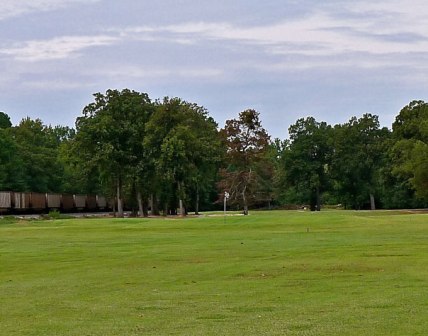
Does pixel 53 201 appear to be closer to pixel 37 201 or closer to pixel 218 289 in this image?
pixel 37 201

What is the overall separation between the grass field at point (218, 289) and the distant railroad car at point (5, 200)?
54.5m

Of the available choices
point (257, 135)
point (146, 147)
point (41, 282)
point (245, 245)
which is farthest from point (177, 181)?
point (41, 282)

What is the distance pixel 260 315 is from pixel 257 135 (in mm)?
87636

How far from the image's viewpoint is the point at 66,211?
117250 millimetres

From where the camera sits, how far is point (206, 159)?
100m

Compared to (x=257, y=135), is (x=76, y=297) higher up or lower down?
lower down

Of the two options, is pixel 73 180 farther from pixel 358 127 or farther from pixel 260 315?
pixel 260 315

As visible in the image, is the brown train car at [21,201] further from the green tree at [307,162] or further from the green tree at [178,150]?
the green tree at [307,162]

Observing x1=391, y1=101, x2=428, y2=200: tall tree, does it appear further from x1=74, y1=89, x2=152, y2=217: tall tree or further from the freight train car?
the freight train car

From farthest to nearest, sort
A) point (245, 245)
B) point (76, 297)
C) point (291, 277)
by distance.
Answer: point (245, 245) → point (291, 277) → point (76, 297)

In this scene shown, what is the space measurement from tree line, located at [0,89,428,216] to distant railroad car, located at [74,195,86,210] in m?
4.14

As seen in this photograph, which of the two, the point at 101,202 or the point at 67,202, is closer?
the point at 67,202

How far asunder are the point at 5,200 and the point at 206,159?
24073 mm

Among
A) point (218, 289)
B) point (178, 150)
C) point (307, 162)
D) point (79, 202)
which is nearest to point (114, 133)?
point (178, 150)
